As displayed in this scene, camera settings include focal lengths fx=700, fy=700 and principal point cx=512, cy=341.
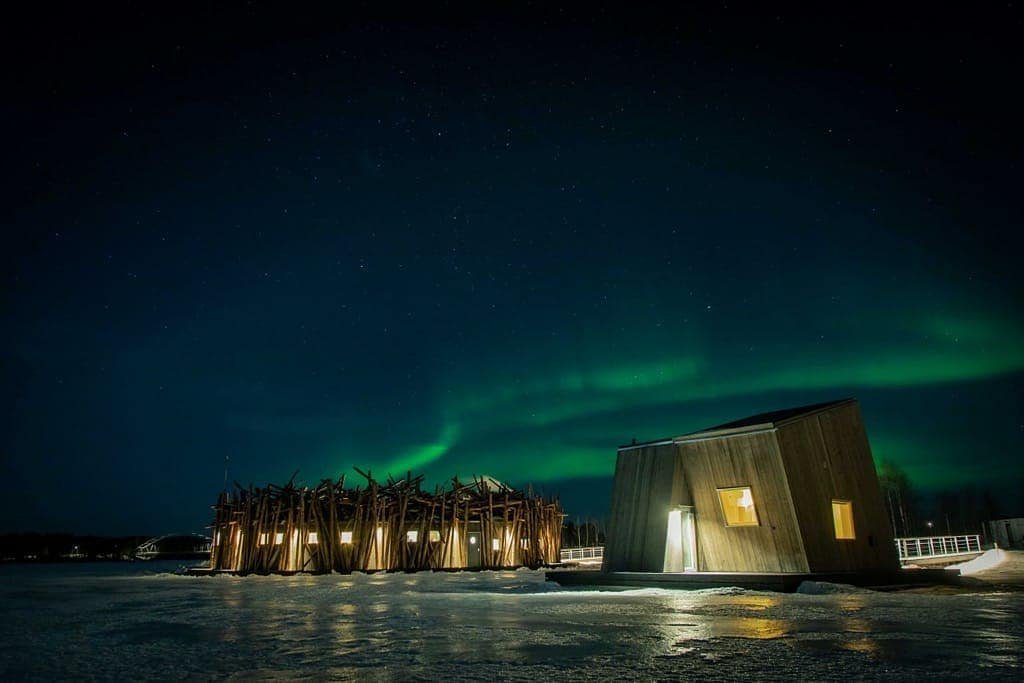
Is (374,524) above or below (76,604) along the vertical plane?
above

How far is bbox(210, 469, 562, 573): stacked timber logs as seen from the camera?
34.3 meters

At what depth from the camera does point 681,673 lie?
6477mm

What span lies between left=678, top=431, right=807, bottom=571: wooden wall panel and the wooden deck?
0.61 metres

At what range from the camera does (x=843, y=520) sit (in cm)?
1972

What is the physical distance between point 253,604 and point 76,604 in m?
5.46

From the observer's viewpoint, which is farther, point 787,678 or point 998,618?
point 998,618

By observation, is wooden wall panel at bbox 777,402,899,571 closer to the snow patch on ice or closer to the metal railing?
the snow patch on ice

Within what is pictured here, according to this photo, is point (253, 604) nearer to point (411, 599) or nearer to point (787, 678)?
point (411, 599)

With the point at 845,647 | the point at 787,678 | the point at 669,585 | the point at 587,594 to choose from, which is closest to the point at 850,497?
the point at 669,585

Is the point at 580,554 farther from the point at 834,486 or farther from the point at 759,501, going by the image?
the point at 759,501

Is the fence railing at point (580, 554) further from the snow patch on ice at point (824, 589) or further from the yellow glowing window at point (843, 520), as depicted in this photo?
the snow patch on ice at point (824, 589)

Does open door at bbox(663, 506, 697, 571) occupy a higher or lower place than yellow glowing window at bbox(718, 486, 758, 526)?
lower

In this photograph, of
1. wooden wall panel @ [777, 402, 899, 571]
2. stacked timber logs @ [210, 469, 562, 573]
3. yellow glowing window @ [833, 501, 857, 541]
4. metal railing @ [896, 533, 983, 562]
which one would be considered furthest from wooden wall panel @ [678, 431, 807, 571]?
stacked timber logs @ [210, 469, 562, 573]

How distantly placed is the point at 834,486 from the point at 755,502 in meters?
2.48
